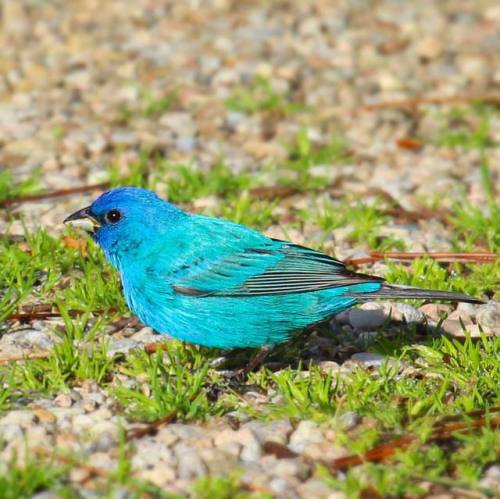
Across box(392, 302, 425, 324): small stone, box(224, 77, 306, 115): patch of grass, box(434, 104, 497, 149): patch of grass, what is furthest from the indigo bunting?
box(224, 77, 306, 115): patch of grass

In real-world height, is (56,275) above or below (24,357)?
above

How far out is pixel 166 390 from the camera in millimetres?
4121

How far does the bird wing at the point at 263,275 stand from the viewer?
14.6ft

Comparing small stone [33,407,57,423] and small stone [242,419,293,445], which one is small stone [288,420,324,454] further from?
small stone [33,407,57,423]

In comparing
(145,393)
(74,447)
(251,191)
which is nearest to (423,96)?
(251,191)

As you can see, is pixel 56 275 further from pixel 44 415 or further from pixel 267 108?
pixel 267 108

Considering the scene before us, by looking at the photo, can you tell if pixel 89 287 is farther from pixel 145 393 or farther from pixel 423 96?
pixel 423 96

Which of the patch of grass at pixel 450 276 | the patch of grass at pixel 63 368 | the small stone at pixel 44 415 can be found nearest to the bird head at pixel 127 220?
the patch of grass at pixel 63 368

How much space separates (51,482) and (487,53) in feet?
20.4

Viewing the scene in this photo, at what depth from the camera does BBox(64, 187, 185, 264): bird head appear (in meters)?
4.63

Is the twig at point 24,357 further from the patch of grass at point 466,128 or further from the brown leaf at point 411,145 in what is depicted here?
the patch of grass at point 466,128

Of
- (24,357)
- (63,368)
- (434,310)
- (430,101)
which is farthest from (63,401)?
(430,101)

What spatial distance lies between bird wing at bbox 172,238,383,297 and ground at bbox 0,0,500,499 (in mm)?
340

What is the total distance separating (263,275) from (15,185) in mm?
2282
